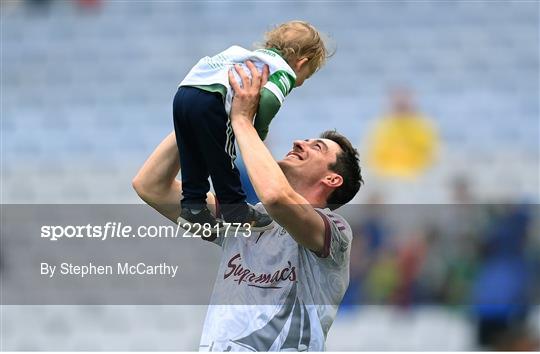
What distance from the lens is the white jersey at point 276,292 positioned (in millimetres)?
3287

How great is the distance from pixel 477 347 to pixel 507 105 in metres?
3.39

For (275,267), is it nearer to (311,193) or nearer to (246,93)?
(311,193)

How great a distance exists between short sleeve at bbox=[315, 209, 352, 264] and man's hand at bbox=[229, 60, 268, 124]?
1.52 ft

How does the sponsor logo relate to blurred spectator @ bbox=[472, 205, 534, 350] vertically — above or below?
above

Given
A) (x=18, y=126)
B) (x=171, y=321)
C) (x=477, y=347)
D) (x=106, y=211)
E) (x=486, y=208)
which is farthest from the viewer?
(x=18, y=126)

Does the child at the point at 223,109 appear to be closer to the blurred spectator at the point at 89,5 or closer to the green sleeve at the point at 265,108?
the green sleeve at the point at 265,108

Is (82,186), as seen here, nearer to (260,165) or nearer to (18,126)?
(18,126)

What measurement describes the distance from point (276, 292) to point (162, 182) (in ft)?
2.01

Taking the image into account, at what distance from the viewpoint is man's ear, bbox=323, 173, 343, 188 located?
3570 millimetres

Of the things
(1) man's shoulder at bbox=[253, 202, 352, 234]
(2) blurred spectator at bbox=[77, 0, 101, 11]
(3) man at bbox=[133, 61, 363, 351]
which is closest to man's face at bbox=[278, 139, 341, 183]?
(3) man at bbox=[133, 61, 363, 351]

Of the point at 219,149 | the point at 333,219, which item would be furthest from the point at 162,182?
the point at 333,219

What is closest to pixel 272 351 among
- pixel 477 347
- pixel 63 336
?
pixel 477 347

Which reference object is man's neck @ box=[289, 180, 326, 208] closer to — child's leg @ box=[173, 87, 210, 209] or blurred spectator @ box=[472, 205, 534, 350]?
child's leg @ box=[173, 87, 210, 209]

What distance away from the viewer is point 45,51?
34.2 ft
